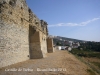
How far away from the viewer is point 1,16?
27.2ft

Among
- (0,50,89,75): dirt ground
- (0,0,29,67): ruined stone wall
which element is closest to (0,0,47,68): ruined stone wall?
(0,0,29,67): ruined stone wall

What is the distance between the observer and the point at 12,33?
30.9ft

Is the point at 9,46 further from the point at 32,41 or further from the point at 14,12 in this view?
the point at 32,41

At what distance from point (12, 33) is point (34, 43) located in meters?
4.10

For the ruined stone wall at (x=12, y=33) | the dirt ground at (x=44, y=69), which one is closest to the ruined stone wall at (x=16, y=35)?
the ruined stone wall at (x=12, y=33)

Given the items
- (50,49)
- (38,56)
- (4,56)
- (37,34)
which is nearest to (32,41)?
(37,34)

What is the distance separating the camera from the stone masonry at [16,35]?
8328mm

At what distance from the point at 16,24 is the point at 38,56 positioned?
14.6ft

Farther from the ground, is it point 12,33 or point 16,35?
point 12,33

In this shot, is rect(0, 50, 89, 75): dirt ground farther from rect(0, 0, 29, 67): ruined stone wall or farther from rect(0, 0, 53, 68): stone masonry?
rect(0, 0, 53, 68): stone masonry

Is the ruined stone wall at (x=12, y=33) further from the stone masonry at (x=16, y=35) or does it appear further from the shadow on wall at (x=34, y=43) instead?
the shadow on wall at (x=34, y=43)

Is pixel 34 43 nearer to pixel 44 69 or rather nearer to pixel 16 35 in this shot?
pixel 16 35

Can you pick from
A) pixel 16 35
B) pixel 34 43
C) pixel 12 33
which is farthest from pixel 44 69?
pixel 34 43

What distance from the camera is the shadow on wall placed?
42.5 ft
